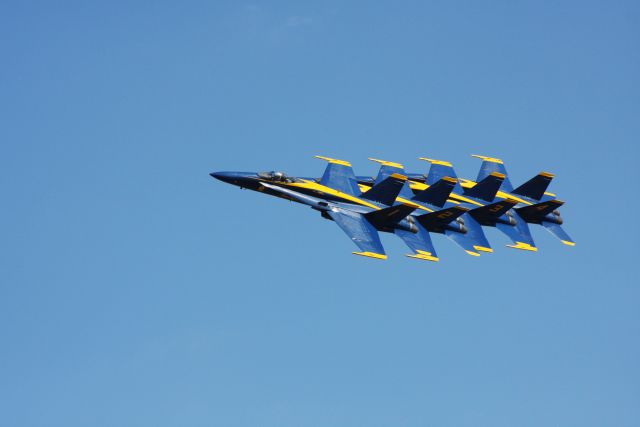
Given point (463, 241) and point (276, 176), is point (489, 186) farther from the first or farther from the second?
point (276, 176)

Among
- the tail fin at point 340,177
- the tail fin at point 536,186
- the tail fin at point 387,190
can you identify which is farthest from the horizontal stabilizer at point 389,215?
the tail fin at point 536,186

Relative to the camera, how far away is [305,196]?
322 ft

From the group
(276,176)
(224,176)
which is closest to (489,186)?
(276,176)

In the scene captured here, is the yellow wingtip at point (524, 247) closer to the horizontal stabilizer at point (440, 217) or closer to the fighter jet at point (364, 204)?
the fighter jet at point (364, 204)

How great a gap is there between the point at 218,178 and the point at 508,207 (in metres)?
23.8

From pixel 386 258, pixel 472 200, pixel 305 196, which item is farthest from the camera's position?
pixel 472 200

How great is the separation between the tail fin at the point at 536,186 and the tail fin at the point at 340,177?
15344mm

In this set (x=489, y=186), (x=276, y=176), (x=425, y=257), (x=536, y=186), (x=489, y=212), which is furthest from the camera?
(x=536, y=186)

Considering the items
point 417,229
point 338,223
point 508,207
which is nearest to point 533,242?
point 508,207

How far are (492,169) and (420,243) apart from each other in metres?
17.3

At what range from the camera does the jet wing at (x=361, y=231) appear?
91.8 meters

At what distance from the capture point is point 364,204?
98.2m

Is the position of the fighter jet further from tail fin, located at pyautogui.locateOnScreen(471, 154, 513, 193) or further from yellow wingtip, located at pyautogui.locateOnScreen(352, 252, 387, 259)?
tail fin, located at pyautogui.locateOnScreen(471, 154, 513, 193)

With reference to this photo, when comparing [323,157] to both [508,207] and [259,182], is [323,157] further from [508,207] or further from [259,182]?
[508,207]
